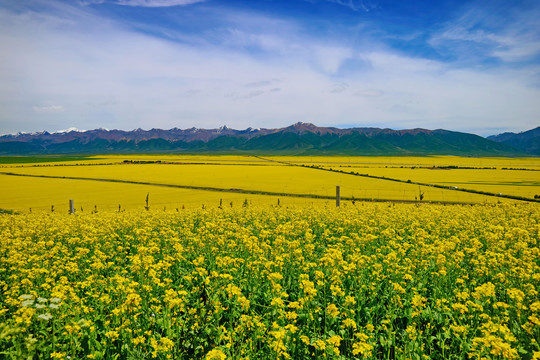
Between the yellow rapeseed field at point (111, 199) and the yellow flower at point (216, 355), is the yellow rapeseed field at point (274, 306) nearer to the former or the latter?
the yellow flower at point (216, 355)

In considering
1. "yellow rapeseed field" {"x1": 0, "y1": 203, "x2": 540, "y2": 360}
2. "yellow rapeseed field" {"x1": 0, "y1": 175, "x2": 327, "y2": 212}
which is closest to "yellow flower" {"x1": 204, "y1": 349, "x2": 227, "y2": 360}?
"yellow rapeseed field" {"x1": 0, "y1": 203, "x2": 540, "y2": 360}

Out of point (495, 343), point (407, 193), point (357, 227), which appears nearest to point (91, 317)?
point (495, 343)

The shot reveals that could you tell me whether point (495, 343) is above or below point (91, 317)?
above

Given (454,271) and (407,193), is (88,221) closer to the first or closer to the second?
(454,271)

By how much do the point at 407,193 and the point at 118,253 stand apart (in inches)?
1426

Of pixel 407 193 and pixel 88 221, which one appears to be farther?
pixel 407 193

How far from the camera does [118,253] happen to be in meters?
10.8

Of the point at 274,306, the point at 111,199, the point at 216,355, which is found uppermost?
the point at 216,355

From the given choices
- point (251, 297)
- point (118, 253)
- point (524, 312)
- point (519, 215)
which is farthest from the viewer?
point (519, 215)

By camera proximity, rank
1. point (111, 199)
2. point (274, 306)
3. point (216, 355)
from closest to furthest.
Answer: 1. point (216, 355)
2. point (274, 306)
3. point (111, 199)

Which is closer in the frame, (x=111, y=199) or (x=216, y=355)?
(x=216, y=355)

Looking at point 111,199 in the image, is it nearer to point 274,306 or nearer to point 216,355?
point 274,306

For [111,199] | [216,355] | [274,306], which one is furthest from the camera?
[111,199]

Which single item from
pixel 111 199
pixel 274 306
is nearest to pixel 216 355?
pixel 274 306
